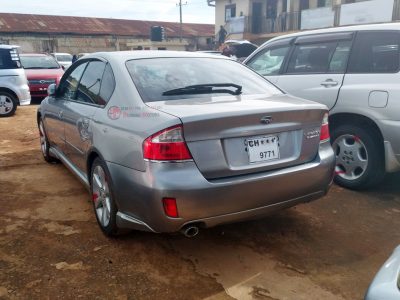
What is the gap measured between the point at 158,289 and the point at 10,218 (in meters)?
1.87

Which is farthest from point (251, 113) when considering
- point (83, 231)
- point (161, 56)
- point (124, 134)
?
point (83, 231)

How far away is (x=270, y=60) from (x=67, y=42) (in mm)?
31238

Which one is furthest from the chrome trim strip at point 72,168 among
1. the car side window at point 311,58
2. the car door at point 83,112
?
the car side window at point 311,58

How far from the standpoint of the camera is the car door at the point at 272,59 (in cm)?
513

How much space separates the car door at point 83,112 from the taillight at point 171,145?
3.24ft

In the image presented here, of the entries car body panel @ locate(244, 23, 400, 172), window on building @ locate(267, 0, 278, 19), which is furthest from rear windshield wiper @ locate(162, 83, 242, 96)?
window on building @ locate(267, 0, 278, 19)

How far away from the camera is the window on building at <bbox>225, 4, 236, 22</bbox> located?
27337 mm

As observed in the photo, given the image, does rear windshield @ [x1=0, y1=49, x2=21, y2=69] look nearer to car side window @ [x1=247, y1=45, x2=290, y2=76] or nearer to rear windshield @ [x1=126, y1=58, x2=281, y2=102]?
car side window @ [x1=247, y1=45, x2=290, y2=76]

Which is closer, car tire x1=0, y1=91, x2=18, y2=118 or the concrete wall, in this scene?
car tire x1=0, y1=91, x2=18, y2=118

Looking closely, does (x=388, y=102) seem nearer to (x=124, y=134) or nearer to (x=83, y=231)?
(x=124, y=134)

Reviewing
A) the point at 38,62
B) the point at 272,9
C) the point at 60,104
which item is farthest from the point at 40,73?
the point at 272,9

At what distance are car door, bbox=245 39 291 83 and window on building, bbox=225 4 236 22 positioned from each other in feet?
75.9

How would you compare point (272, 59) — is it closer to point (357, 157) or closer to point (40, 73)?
point (357, 157)

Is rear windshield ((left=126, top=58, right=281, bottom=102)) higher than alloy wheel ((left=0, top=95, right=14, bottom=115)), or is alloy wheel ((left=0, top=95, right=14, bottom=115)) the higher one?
rear windshield ((left=126, top=58, right=281, bottom=102))
